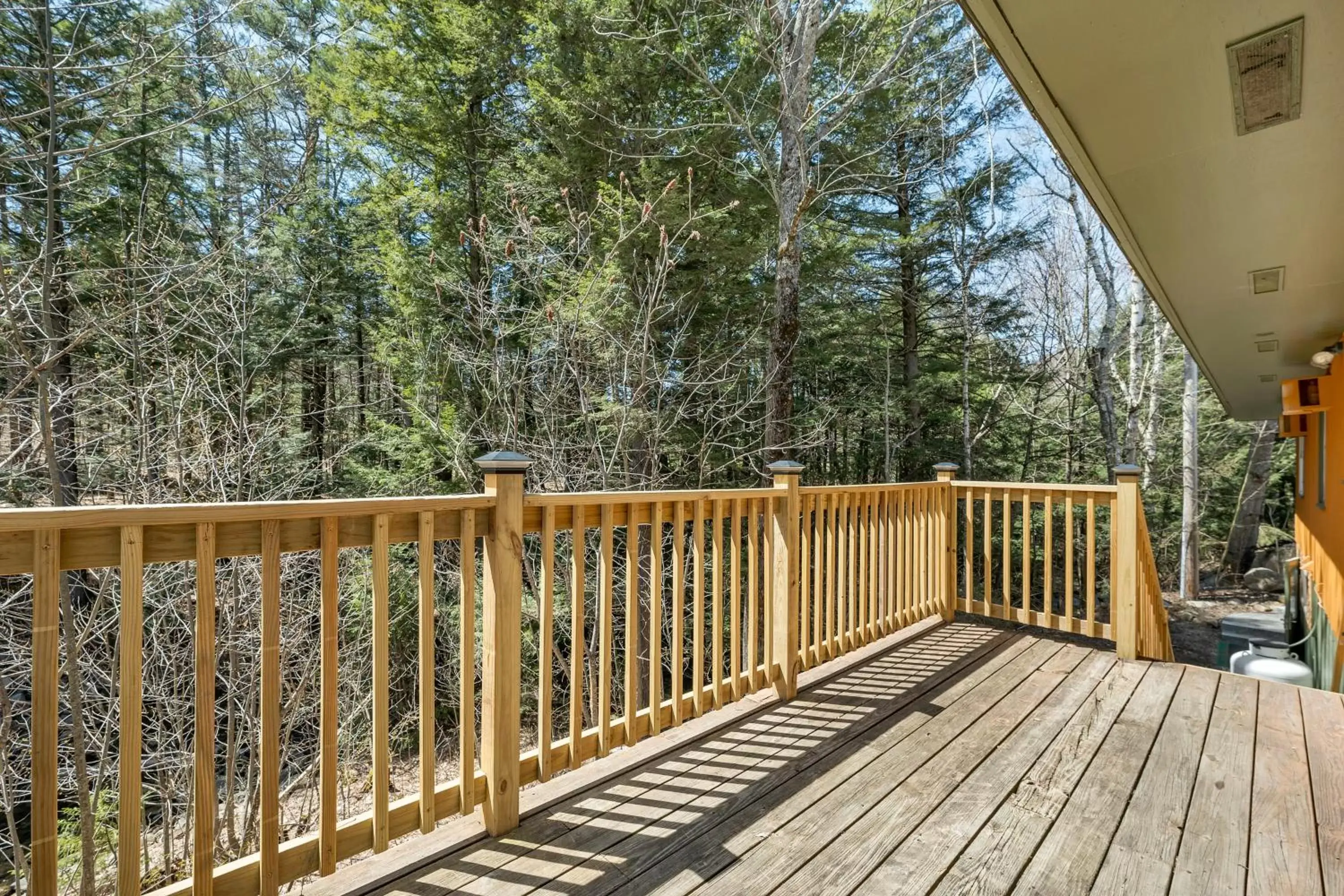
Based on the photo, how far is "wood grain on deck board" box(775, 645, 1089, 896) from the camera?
5.42ft

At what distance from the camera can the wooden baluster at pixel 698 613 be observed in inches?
99.6

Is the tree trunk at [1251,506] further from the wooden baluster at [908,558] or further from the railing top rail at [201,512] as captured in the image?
the railing top rail at [201,512]

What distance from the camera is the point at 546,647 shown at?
6.41ft

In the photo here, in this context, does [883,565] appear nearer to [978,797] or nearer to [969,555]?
[969,555]

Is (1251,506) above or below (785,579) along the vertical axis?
below

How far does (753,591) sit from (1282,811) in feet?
6.33

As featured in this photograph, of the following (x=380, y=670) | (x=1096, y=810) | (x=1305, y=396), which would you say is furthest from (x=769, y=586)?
(x=1305, y=396)

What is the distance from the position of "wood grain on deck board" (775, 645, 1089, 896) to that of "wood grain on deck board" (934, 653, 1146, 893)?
17 centimetres

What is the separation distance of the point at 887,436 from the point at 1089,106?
7.42 m

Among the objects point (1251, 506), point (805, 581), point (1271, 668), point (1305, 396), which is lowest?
point (1271, 668)

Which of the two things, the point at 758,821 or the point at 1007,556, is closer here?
the point at 758,821

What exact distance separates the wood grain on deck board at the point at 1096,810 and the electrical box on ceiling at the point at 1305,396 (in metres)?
4.69

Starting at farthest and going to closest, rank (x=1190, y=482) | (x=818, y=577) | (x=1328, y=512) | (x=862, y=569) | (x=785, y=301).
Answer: (x=1190, y=482) < (x=785, y=301) < (x=1328, y=512) < (x=862, y=569) < (x=818, y=577)

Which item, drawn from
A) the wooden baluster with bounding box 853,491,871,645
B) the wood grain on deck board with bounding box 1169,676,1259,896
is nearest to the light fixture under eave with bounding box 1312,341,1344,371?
the wood grain on deck board with bounding box 1169,676,1259,896
